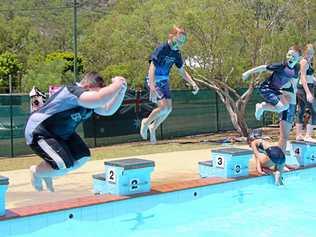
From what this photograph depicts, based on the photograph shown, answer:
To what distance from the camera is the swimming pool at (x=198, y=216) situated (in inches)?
274

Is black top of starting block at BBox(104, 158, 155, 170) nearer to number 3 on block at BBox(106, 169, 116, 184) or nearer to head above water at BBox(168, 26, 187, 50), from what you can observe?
number 3 on block at BBox(106, 169, 116, 184)

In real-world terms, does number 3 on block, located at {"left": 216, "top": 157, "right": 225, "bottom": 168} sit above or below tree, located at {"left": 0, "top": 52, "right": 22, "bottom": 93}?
below

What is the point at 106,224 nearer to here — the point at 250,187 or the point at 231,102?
the point at 250,187

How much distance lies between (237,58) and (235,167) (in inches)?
279

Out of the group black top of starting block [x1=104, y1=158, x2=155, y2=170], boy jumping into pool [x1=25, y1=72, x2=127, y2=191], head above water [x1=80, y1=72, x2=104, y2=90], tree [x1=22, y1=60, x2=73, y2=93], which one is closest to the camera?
boy jumping into pool [x1=25, y1=72, x2=127, y2=191]

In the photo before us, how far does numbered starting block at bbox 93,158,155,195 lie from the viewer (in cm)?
771

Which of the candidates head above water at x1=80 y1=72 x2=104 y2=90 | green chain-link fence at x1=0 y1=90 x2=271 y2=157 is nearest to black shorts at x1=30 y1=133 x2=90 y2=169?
head above water at x1=80 y1=72 x2=104 y2=90

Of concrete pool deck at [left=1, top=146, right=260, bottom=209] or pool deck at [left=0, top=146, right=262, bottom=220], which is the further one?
concrete pool deck at [left=1, top=146, right=260, bottom=209]

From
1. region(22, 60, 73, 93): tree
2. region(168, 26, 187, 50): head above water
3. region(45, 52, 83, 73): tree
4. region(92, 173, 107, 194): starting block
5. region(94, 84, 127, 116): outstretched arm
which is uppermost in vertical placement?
region(45, 52, 83, 73): tree

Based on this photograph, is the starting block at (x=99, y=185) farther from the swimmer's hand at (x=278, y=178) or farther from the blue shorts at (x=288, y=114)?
the blue shorts at (x=288, y=114)

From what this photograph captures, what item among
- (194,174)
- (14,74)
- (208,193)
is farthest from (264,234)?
(14,74)

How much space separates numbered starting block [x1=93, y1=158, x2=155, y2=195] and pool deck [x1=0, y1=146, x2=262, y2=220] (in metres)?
0.15

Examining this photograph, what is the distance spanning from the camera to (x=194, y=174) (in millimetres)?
10016

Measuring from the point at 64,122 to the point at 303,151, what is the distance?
6191mm
